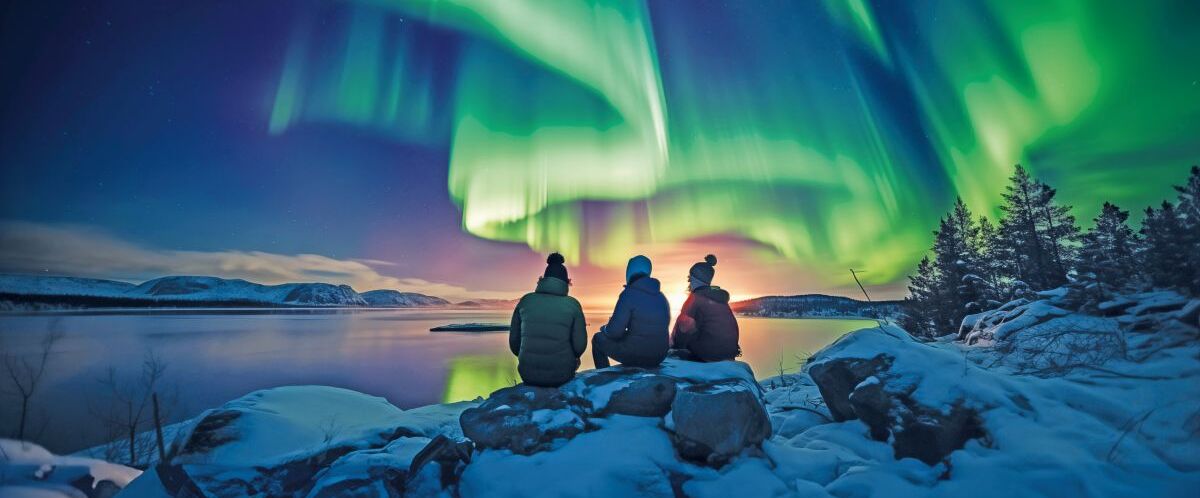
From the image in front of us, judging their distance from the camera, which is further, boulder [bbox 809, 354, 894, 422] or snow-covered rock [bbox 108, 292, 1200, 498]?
boulder [bbox 809, 354, 894, 422]

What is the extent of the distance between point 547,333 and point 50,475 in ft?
23.9

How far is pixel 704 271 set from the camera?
8.34 metres

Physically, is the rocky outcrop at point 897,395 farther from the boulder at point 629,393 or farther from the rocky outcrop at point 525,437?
the boulder at point 629,393

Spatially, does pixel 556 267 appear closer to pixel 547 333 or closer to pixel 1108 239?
pixel 547 333

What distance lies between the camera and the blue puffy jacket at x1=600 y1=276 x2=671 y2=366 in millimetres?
7188

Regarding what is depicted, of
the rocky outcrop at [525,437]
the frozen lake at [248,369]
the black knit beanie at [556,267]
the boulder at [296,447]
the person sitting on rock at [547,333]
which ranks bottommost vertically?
the frozen lake at [248,369]

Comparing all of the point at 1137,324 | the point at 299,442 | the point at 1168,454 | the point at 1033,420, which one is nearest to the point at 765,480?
the point at 1033,420

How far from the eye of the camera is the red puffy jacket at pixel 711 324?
806 centimetres

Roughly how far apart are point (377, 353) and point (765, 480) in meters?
53.3

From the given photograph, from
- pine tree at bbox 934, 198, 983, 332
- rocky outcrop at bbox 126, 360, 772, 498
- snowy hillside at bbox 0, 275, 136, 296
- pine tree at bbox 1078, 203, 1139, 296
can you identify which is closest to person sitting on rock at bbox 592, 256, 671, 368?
rocky outcrop at bbox 126, 360, 772, 498

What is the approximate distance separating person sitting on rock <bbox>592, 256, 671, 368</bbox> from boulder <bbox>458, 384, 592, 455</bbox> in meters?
1.10

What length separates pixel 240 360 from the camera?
40.1 m

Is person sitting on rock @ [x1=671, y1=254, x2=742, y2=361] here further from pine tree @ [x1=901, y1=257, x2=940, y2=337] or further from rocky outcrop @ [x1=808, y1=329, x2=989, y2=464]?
pine tree @ [x1=901, y1=257, x2=940, y2=337]

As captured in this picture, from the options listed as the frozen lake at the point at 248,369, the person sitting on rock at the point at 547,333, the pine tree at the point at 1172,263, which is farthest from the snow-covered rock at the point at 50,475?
the pine tree at the point at 1172,263
